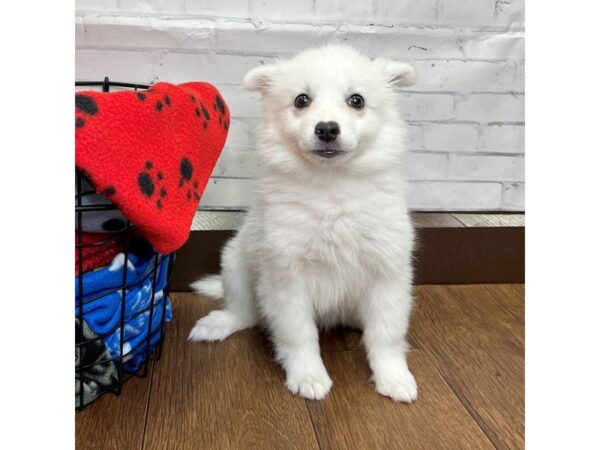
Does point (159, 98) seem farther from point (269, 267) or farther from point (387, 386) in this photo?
point (387, 386)

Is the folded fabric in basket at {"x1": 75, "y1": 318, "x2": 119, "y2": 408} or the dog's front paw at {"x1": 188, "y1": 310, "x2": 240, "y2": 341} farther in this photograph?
the dog's front paw at {"x1": 188, "y1": 310, "x2": 240, "y2": 341}

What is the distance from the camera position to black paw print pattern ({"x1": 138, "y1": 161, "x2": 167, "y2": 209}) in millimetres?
1147

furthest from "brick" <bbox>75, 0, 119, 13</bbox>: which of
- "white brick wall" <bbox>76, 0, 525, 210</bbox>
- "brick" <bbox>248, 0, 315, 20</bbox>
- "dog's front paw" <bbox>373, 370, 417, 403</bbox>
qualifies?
"dog's front paw" <bbox>373, 370, 417, 403</bbox>

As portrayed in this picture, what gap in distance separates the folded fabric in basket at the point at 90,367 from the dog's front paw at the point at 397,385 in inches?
25.6

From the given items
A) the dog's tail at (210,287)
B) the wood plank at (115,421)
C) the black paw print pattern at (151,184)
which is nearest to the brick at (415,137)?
the dog's tail at (210,287)

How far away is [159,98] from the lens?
1.22 meters

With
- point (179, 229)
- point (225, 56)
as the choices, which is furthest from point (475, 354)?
point (225, 56)

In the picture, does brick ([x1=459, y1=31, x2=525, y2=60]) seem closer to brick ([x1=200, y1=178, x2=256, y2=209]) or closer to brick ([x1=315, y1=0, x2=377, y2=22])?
brick ([x1=315, y1=0, x2=377, y2=22])

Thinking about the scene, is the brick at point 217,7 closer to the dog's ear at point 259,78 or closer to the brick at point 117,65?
the brick at point 117,65

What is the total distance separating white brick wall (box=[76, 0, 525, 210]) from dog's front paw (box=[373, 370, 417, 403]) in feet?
2.77

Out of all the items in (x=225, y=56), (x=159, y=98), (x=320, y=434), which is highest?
(x=225, y=56)

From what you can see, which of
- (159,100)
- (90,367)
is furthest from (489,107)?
(90,367)

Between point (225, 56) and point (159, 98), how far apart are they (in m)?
0.75
